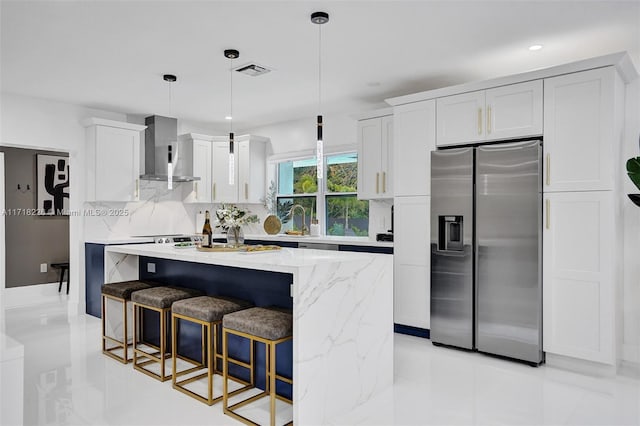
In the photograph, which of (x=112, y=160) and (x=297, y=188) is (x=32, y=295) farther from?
(x=297, y=188)

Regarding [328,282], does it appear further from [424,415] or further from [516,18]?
[516,18]

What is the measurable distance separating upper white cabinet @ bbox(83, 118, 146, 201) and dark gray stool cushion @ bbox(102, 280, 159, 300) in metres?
2.05

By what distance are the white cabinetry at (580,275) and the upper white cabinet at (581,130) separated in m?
0.13

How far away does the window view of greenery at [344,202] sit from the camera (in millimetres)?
5762

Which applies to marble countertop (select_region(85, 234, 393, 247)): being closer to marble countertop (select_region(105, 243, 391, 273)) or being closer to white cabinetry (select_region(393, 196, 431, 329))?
white cabinetry (select_region(393, 196, 431, 329))

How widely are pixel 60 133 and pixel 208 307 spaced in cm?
377

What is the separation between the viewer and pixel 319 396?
2508mm

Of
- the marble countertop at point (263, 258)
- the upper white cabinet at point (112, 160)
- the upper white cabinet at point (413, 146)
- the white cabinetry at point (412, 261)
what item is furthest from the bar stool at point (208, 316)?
the upper white cabinet at point (112, 160)

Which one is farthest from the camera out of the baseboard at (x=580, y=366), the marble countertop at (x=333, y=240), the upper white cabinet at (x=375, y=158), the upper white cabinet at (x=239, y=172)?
the upper white cabinet at (x=239, y=172)

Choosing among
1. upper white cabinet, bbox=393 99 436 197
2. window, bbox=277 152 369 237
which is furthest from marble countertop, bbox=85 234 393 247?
upper white cabinet, bbox=393 99 436 197

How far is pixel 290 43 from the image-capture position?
3504 millimetres

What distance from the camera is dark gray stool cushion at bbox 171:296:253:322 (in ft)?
9.47

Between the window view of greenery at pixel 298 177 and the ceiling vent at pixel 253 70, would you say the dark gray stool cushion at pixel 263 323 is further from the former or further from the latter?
the window view of greenery at pixel 298 177

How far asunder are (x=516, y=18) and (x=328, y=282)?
222cm
